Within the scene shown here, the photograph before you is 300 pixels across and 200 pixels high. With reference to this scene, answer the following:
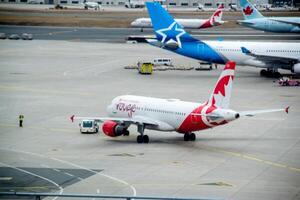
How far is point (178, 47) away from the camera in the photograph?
89500 millimetres

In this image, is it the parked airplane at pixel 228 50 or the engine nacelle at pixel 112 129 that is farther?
the parked airplane at pixel 228 50

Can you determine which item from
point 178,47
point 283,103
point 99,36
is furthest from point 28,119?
point 99,36

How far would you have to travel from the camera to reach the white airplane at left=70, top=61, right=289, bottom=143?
5047 cm

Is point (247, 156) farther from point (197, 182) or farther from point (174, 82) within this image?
point (174, 82)

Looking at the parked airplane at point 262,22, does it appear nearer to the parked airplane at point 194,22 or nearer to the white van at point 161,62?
the parked airplane at point 194,22

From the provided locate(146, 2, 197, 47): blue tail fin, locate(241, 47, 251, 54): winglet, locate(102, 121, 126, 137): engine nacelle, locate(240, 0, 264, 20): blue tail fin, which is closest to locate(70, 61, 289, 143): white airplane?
locate(102, 121, 126, 137): engine nacelle

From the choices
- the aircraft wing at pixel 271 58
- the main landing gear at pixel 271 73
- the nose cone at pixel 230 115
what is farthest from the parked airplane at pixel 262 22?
the nose cone at pixel 230 115

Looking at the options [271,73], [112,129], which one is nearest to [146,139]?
[112,129]

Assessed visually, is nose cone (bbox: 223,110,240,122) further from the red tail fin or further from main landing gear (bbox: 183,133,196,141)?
main landing gear (bbox: 183,133,196,141)

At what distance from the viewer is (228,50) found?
88875 millimetres

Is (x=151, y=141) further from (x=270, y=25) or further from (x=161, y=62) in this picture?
(x=270, y=25)

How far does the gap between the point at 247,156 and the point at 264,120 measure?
528 inches

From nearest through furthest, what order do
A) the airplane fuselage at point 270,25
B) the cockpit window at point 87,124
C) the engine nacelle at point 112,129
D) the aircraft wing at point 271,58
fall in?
1. the engine nacelle at point 112,129
2. the cockpit window at point 87,124
3. the aircraft wing at point 271,58
4. the airplane fuselage at point 270,25

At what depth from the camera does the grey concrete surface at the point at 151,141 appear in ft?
136
